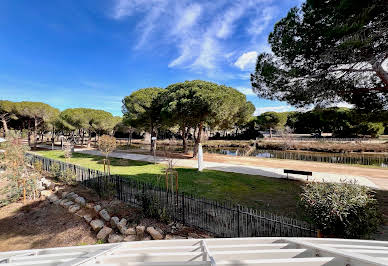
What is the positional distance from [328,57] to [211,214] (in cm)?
695

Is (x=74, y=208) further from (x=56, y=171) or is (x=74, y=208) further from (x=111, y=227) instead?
(x=56, y=171)

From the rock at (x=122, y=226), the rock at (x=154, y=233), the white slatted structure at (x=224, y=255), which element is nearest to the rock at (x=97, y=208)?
the rock at (x=122, y=226)

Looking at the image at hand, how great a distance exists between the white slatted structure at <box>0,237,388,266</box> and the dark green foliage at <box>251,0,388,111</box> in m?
6.05

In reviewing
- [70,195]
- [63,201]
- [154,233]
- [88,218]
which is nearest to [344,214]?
[154,233]

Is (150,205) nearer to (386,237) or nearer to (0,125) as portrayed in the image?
(386,237)

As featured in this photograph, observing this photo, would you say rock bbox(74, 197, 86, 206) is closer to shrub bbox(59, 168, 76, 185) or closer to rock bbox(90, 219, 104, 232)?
rock bbox(90, 219, 104, 232)

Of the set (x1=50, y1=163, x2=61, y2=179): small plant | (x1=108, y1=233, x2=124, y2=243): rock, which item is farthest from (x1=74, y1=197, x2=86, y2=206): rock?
(x1=50, y1=163, x2=61, y2=179): small plant

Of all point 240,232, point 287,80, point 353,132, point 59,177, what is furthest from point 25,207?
point 353,132

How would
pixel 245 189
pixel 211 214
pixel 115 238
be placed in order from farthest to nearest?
pixel 245 189
pixel 211 214
pixel 115 238

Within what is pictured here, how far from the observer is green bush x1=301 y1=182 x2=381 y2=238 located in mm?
3627

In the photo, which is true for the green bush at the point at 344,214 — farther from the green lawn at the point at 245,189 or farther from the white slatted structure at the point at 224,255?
the green lawn at the point at 245,189

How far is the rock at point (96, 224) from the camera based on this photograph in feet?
16.6

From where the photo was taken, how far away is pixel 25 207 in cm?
680

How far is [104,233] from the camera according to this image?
479cm
